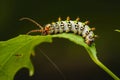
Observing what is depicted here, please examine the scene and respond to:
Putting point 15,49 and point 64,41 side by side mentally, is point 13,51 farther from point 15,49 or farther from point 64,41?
point 64,41

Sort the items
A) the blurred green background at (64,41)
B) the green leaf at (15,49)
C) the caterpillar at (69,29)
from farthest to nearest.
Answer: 1. the blurred green background at (64,41)
2. the caterpillar at (69,29)
3. the green leaf at (15,49)

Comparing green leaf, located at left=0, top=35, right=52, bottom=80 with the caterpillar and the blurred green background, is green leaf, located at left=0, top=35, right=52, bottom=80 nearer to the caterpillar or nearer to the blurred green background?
the caterpillar

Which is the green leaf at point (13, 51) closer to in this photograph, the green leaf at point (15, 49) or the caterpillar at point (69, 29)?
the green leaf at point (15, 49)

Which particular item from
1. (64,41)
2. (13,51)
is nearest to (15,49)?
(13,51)

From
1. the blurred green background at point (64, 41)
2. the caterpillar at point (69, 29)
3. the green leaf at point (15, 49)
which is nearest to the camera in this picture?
the green leaf at point (15, 49)

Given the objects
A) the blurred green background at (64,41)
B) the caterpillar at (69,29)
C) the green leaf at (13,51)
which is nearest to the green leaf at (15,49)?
the green leaf at (13,51)

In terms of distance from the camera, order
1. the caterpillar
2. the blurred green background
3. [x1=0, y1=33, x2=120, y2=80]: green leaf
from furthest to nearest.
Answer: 1. the blurred green background
2. the caterpillar
3. [x1=0, y1=33, x2=120, y2=80]: green leaf

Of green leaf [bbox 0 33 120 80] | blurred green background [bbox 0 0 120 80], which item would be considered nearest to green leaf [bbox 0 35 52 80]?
green leaf [bbox 0 33 120 80]

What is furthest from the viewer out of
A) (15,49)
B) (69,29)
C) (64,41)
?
(64,41)

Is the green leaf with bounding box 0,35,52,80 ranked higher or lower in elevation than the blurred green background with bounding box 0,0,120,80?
higher
